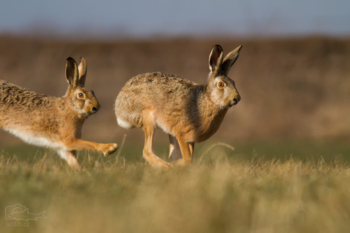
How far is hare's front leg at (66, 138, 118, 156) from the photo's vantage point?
645 centimetres

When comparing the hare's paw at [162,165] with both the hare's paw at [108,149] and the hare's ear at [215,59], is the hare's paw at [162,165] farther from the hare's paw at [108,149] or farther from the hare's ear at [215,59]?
the hare's ear at [215,59]

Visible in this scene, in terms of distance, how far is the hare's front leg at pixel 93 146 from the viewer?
6449 mm

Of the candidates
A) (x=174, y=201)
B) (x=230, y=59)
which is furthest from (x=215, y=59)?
(x=174, y=201)

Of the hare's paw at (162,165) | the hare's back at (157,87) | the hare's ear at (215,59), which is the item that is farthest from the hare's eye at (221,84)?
the hare's paw at (162,165)

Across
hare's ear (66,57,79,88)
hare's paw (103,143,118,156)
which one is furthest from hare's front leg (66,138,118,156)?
hare's ear (66,57,79,88)

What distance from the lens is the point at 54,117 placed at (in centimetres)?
689

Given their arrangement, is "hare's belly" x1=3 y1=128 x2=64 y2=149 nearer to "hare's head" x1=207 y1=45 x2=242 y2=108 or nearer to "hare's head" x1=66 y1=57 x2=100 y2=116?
"hare's head" x1=66 y1=57 x2=100 y2=116

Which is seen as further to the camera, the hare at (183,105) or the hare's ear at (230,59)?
the hare's ear at (230,59)

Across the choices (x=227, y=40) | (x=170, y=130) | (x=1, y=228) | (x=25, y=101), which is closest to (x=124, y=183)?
(x=1, y=228)

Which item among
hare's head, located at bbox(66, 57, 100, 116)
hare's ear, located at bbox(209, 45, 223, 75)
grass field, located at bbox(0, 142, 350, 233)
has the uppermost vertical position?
hare's ear, located at bbox(209, 45, 223, 75)

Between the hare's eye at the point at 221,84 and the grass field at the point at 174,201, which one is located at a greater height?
the hare's eye at the point at 221,84

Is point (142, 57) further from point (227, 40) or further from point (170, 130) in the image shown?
point (170, 130)

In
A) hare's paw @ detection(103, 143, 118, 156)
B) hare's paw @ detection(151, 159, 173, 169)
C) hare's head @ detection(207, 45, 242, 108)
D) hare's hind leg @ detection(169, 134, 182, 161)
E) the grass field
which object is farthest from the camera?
hare's hind leg @ detection(169, 134, 182, 161)

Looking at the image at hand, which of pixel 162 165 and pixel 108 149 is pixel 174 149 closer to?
pixel 108 149
